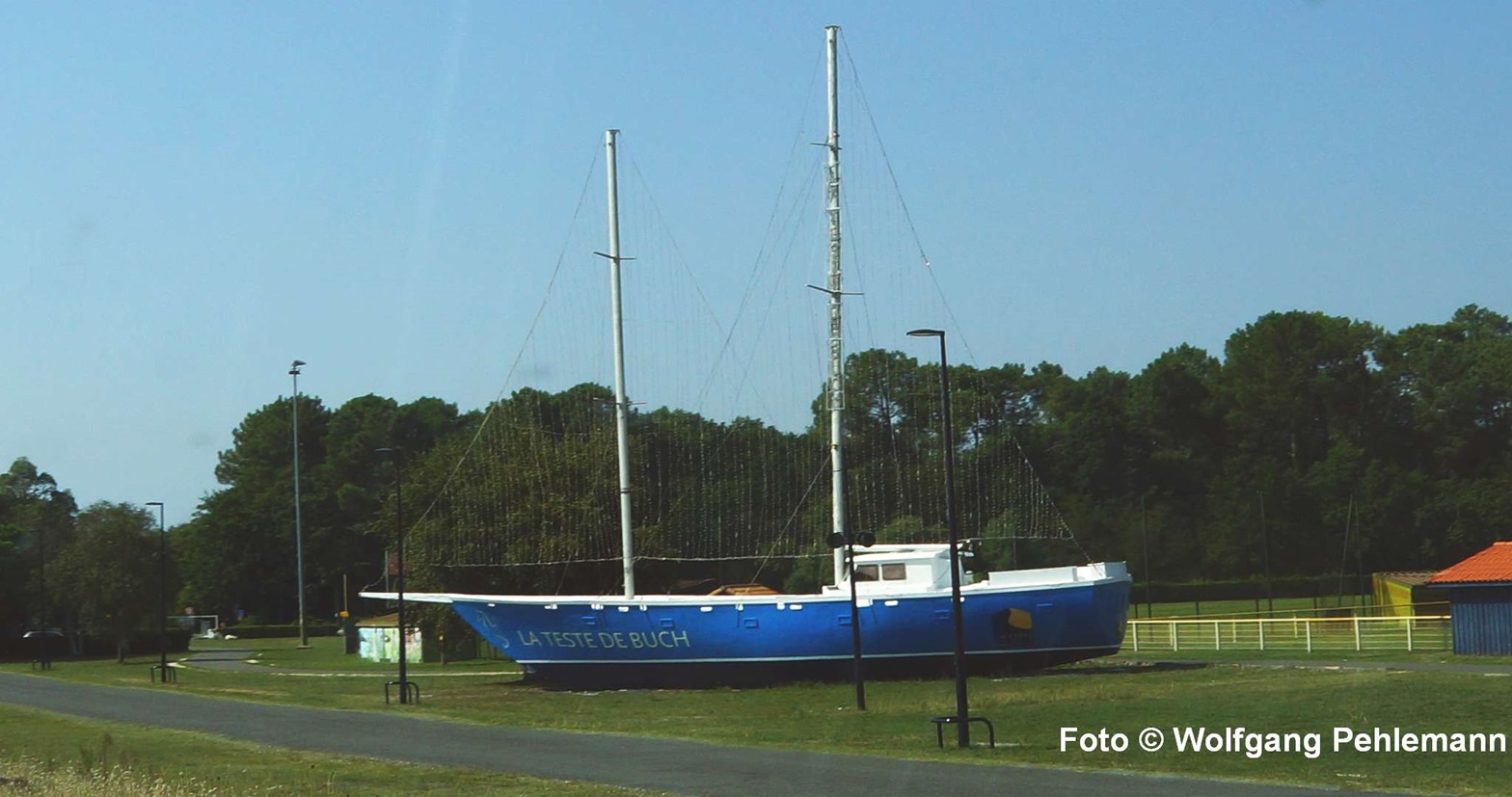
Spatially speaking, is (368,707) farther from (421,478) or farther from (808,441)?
(421,478)

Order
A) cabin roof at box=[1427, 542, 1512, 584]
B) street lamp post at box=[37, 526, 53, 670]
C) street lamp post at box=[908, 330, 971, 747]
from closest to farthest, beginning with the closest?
street lamp post at box=[908, 330, 971, 747], cabin roof at box=[1427, 542, 1512, 584], street lamp post at box=[37, 526, 53, 670]

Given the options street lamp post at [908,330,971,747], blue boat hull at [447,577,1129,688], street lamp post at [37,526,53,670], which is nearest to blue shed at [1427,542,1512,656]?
blue boat hull at [447,577,1129,688]

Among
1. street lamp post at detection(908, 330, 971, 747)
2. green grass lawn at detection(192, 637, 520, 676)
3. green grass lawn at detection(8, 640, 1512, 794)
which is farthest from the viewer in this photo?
green grass lawn at detection(192, 637, 520, 676)

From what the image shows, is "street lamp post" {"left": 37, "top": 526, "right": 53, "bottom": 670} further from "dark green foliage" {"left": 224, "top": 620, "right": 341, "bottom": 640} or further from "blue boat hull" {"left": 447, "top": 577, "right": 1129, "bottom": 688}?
"blue boat hull" {"left": 447, "top": 577, "right": 1129, "bottom": 688}

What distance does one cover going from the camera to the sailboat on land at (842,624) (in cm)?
4300

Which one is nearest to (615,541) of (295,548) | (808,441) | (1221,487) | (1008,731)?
(808,441)

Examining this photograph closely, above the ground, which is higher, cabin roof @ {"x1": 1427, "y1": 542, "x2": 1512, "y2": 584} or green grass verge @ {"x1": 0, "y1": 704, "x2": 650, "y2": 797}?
cabin roof @ {"x1": 1427, "y1": 542, "x2": 1512, "y2": 584}

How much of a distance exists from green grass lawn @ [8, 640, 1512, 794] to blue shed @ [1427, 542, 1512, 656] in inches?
213

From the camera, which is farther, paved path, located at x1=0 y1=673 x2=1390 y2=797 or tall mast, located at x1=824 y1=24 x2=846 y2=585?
tall mast, located at x1=824 y1=24 x2=846 y2=585

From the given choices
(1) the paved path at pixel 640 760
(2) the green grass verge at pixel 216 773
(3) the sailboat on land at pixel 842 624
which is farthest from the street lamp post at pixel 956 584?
(3) the sailboat on land at pixel 842 624

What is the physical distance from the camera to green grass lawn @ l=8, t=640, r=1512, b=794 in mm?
20766

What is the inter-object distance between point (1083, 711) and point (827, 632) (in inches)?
524

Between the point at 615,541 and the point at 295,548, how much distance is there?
7566 centimetres

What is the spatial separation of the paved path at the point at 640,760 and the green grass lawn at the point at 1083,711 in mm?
1008
